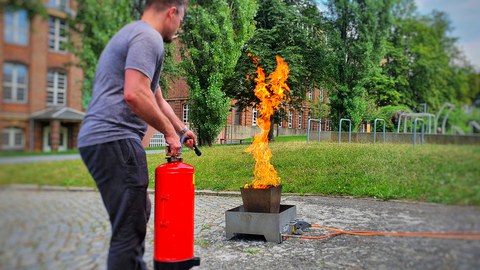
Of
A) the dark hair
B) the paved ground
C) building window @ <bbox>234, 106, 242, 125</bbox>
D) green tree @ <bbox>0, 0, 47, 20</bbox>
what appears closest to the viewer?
green tree @ <bbox>0, 0, 47, 20</bbox>

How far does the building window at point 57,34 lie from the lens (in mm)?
1763

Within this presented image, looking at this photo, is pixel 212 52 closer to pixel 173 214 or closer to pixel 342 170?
pixel 173 214

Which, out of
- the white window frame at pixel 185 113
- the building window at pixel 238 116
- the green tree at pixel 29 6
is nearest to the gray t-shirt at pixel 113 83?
the green tree at pixel 29 6

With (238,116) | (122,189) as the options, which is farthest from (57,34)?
(238,116)

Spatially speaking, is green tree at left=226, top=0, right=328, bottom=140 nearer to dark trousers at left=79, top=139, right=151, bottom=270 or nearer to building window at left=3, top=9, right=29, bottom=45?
dark trousers at left=79, top=139, right=151, bottom=270

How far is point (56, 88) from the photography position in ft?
6.08

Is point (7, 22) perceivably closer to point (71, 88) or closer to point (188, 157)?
point (71, 88)

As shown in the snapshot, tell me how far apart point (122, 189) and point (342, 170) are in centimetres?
349

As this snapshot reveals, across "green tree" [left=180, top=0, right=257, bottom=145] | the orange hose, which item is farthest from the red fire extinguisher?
the orange hose

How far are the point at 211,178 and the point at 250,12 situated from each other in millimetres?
2047

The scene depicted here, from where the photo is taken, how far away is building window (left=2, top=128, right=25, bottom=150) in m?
1.52

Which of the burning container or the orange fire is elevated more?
the orange fire

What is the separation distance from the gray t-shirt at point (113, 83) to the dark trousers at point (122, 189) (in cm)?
6

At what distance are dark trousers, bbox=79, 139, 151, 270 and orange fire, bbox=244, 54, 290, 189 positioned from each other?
2.10m
